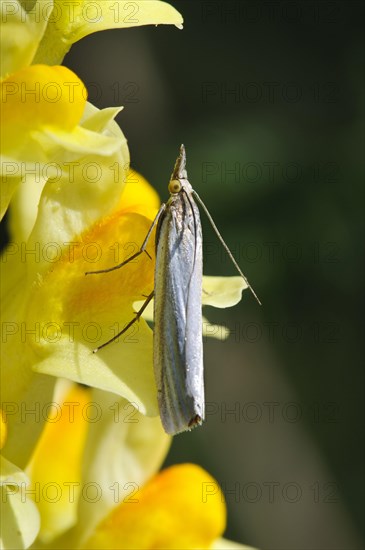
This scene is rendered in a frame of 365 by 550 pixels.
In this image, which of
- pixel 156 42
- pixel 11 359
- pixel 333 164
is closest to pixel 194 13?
pixel 156 42

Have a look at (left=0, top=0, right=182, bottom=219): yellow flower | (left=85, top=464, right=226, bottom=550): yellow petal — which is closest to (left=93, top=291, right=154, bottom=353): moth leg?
(left=0, top=0, right=182, bottom=219): yellow flower

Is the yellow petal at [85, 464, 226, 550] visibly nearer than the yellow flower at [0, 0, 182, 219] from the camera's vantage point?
No

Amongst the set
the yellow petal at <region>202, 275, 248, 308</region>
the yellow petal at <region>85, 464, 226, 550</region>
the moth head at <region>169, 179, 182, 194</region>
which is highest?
the moth head at <region>169, 179, 182, 194</region>

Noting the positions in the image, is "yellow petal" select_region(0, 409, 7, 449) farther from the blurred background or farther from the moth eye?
the blurred background

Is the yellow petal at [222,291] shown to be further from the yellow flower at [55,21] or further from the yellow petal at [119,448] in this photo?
the yellow flower at [55,21]

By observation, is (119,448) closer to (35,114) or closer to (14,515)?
(14,515)

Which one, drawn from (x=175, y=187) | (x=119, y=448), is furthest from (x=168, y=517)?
(x=175, y=187)
